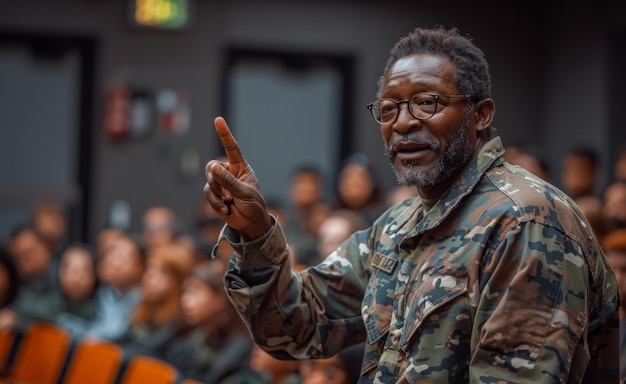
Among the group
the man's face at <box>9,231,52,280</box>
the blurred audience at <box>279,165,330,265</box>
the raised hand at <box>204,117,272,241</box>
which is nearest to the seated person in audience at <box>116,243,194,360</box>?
the blurred audience at <box>279,165,330,265</box>

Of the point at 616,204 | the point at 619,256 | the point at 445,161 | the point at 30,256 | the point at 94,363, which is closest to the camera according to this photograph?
the point at 445,161

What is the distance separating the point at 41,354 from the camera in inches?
192

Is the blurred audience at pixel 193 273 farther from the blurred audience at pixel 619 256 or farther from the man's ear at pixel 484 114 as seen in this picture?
the man's ear at pixel 484 114

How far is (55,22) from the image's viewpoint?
7.47m

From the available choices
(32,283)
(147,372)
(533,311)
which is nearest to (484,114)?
(533,311)

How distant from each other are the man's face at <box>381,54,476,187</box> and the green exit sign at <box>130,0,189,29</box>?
19.7ft

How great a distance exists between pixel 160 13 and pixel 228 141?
592 cm

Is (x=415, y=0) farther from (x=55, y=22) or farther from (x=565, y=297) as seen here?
(x=565, y=297)

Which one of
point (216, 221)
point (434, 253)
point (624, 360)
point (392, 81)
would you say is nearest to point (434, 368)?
point (434, 253)

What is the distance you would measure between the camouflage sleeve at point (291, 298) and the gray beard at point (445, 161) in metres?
0.32

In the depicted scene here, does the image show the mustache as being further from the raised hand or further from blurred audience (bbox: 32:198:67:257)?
blurred audience (bbox: 32:198:67:257)

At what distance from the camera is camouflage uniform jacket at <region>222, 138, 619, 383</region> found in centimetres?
155

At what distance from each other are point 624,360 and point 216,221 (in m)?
3.55

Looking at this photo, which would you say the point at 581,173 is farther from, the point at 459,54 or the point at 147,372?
the point at 459,54
